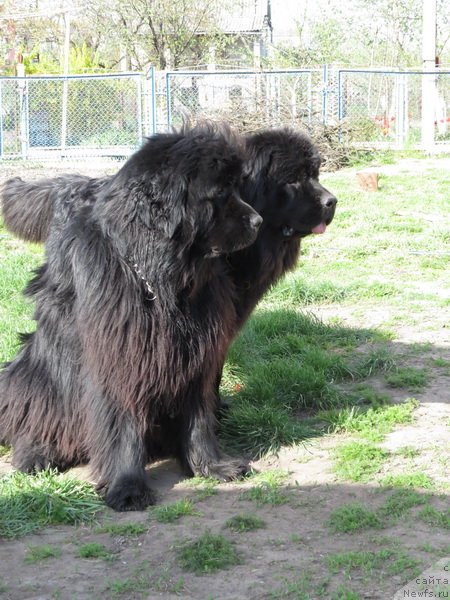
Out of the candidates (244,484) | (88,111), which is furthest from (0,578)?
(88,111)

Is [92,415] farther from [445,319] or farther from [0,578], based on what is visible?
[445,319]

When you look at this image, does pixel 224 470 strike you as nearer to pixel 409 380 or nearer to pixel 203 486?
pixel 203 486

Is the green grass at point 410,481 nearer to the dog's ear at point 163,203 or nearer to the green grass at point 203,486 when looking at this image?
the green grass at point 203,486

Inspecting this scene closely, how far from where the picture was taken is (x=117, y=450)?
374 centimetres

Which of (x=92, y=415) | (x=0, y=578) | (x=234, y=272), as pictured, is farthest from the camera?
(x=234, y=272)

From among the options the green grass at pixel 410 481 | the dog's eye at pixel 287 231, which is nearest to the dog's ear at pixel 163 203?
the dog's eye at pixel 287 231

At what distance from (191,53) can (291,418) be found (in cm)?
2177

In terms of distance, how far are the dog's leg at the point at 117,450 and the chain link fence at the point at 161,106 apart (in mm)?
11574

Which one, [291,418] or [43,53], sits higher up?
[43,53]

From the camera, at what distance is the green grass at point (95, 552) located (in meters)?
3.13

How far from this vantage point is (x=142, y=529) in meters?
3.36

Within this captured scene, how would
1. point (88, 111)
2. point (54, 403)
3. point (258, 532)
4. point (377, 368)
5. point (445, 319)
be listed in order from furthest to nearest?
point (88, 111) < point (445, 319) < point (377, 368) < point (54, 403) < point (258, 532)

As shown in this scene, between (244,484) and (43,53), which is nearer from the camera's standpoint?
(244,484)

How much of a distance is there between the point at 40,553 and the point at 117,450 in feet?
2.27
